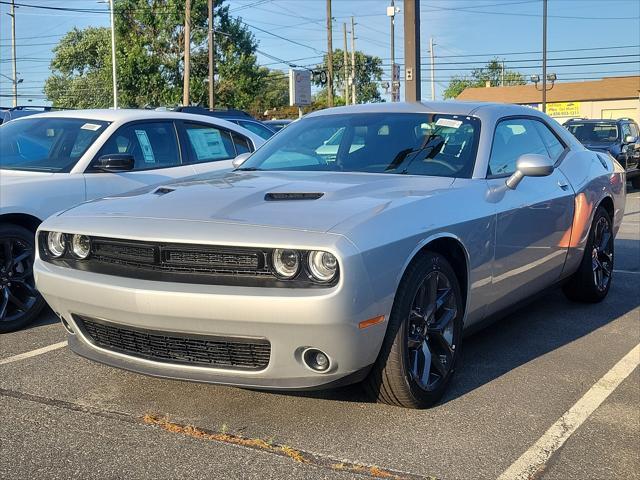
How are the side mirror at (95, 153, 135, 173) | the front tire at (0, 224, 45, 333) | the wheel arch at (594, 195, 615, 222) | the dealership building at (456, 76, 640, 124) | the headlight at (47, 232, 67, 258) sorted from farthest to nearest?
the dealership building at (456, 76, 640, 124), the wheel arch at (594, 195, 615, 222), the side mirror at (95, 153, 135, 173), the front tire at (0, 224, 45, 333), the headlight at (47, 232, 67, 258)

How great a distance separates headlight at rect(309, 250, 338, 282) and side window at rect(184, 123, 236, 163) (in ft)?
12.3

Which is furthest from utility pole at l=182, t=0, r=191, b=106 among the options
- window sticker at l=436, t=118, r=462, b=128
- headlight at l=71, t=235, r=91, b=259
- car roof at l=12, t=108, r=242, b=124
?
headlight at l=71, t=235, r=91, b=259

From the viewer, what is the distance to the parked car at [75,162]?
5031 millimetres

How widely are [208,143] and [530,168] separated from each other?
3.51 meters

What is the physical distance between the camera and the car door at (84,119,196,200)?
221 inches

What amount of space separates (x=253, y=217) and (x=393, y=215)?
62 cm

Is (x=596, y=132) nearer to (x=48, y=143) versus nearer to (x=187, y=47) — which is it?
(x=48, y=143)

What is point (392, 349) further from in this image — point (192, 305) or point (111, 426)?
point (111, 426)

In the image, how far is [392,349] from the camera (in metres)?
3.26

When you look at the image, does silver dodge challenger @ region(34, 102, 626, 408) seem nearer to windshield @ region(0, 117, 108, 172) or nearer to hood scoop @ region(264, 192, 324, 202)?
hood scoop @ region(264, 192, 324, 202)

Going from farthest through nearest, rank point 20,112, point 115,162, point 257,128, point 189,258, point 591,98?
point 591,98 < point 20,112 < point 257,128 < point 115,162 < point 189,258

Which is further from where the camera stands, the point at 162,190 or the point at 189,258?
the point at 162,190

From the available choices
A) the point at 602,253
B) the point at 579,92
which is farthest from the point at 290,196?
the point at 579,92

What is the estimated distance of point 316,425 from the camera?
3355 millimetres
